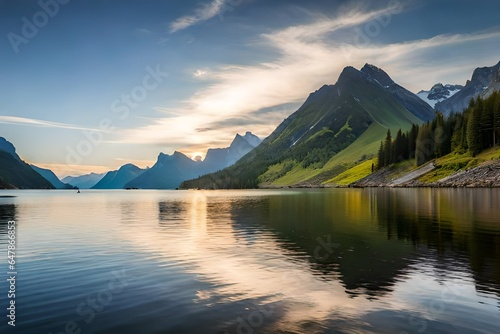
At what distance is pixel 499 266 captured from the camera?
30125 mm

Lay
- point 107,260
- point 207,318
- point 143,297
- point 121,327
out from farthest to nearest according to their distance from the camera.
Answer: point 107,260
point 143,297
point 207,318
point 121,327

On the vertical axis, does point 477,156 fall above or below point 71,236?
above

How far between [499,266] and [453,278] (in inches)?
239

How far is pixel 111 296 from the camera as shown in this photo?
23.8 meters

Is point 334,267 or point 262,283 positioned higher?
point 334,267

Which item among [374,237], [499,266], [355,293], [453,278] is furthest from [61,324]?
[374,237]

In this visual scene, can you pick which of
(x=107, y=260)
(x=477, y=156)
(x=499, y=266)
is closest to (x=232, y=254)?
(x=107, y=260)

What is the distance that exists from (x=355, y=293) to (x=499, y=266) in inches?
592

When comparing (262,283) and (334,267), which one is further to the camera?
(334,267)

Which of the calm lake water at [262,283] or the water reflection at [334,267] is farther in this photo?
the water reflection at [334,267]

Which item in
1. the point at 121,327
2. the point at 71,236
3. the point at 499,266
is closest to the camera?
the point at 121,327

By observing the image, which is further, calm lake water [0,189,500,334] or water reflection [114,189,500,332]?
water reflection [114,189,500,332]

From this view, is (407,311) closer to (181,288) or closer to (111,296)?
(181,288)

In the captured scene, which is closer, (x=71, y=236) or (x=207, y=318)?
(x=207, y=318)
